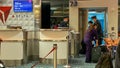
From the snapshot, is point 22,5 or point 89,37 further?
point 22,5

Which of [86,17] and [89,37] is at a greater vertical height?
[86,17]

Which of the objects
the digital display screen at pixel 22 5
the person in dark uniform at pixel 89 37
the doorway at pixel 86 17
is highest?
the digital display screen at pixel 22 5

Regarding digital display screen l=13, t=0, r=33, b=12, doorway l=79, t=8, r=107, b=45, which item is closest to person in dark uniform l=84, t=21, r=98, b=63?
digital display screen l=13, t=0, r=33, b=12

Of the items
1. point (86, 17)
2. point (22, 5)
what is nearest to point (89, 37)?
point (22, 5)

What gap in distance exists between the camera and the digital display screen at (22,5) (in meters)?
12.7

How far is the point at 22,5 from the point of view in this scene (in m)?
12.7

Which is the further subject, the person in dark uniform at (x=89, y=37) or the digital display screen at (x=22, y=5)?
the digital display screen at (x=22, y=5)

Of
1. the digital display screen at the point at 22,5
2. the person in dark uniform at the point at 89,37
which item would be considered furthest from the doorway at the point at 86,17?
the digital display screen at the point at 22,5

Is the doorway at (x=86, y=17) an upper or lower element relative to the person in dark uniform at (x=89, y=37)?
upper

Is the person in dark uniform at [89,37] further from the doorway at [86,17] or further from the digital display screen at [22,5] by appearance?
the doorway at [86,17]

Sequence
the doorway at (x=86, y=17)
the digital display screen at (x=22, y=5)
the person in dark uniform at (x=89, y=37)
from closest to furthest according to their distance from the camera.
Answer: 1. the person in dark uniform at (x=89, y=37)
2. the digital display screen at (x=22, y=5)
3. the doorway at (x=86, y=17)

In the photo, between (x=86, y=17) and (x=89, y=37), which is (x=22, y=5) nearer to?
(x=89, y=37)

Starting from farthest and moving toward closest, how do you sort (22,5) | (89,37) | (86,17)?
1. (86,17)
2. (22,5)
3. (89,37)

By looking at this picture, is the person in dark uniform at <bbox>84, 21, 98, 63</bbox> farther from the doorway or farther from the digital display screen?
the doorway
